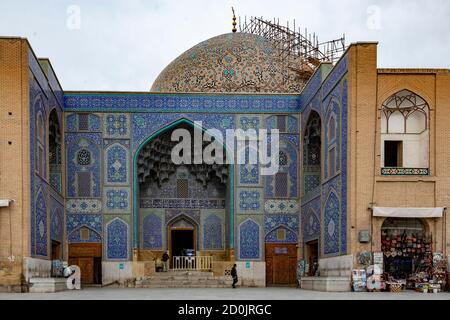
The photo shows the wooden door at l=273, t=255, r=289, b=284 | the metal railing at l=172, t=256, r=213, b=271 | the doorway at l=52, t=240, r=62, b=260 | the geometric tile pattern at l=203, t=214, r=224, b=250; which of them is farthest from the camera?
the geometric tile pattern at l=203, t=214, r=224, b=250

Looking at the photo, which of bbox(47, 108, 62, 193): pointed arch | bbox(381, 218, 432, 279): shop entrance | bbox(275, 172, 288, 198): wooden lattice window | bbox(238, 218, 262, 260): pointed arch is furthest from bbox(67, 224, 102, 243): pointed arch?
bbox(381, 218, 432, 279): shop entrance

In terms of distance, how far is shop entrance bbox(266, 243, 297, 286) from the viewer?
59.4 ft

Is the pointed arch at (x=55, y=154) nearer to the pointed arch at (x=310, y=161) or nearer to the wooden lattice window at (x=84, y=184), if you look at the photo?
the wooden lattice window at (x=84, y=184)

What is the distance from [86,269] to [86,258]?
0.97 feet

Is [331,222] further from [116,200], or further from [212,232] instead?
[116,200]

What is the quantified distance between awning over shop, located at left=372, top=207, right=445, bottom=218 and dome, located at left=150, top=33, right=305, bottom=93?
751 centimetres

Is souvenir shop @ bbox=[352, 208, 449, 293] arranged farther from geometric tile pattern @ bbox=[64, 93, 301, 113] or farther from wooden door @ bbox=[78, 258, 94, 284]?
wooden door @ bbox=[78, 258, 94, 284]

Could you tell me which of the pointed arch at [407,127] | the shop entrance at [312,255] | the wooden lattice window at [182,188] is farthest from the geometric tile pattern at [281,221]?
the pointed arch at [407,127]

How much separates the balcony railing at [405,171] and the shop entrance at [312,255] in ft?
14.4

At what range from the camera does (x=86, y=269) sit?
58.2ft

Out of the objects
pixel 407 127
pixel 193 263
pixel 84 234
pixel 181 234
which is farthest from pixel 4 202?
pixel 407 127

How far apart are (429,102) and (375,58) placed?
4.61ft

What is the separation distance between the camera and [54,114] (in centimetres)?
1681
